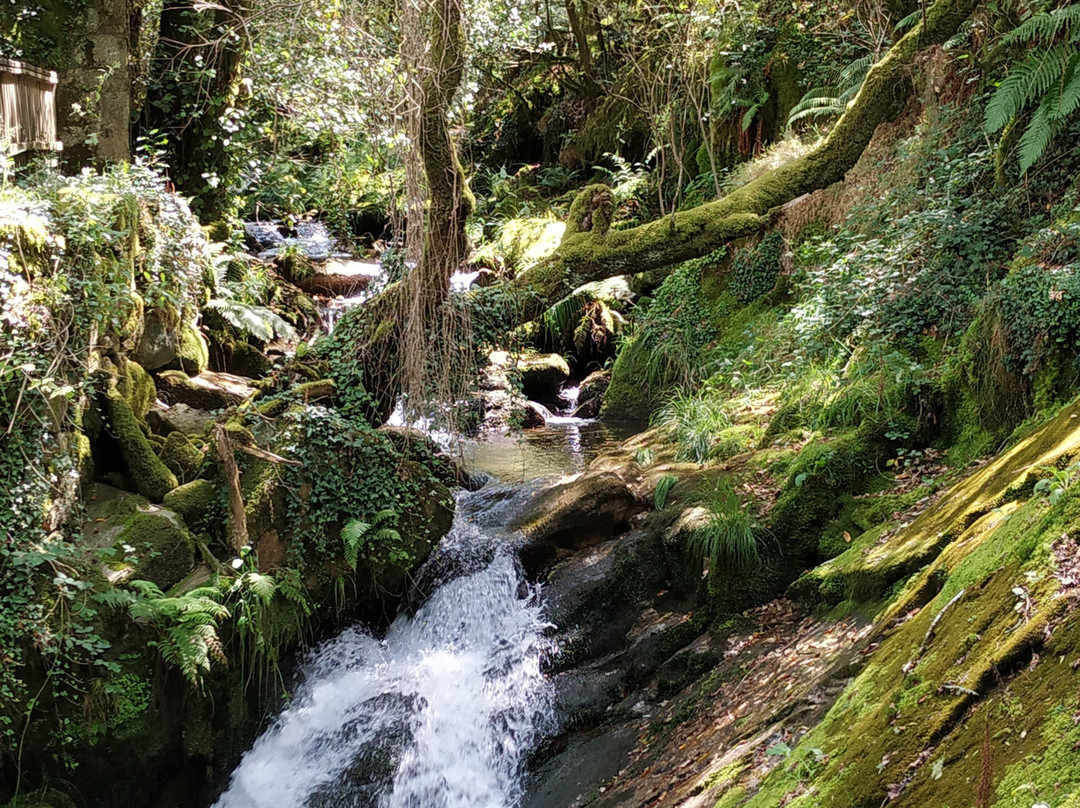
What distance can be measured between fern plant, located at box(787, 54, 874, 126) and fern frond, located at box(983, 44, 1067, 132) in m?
4.32

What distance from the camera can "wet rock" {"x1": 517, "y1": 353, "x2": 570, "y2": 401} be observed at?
13.9 meters

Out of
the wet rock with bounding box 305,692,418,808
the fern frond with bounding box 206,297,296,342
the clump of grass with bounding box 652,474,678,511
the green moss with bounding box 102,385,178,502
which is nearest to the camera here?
the wet rock with bounding box 305,692,418,808

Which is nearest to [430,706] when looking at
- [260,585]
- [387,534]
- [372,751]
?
[372,751]

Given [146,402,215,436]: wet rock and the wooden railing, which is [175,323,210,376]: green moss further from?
the wooden railing

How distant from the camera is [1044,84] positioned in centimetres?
654

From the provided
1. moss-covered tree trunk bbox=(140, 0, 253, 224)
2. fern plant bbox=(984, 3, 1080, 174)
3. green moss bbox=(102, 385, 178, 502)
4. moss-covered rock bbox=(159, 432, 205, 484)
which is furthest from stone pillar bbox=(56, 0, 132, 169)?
fern plant bbox=(984, 3, 1080, 174)

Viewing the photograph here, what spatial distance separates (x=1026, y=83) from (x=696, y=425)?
4233 mm

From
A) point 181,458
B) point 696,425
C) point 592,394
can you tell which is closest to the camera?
point 181,458

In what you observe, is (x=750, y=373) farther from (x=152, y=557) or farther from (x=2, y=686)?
(x=2, y=686)

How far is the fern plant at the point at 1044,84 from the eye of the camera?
6348mm

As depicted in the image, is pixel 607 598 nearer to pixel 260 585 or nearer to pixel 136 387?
pixel 260 585

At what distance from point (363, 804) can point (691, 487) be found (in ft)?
12.5

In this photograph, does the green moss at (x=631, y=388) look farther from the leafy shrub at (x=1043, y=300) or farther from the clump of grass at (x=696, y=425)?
the leafy shrub at (x=1043, y=300)

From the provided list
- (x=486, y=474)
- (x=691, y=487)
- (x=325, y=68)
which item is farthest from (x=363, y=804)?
(x=325, y=68)
